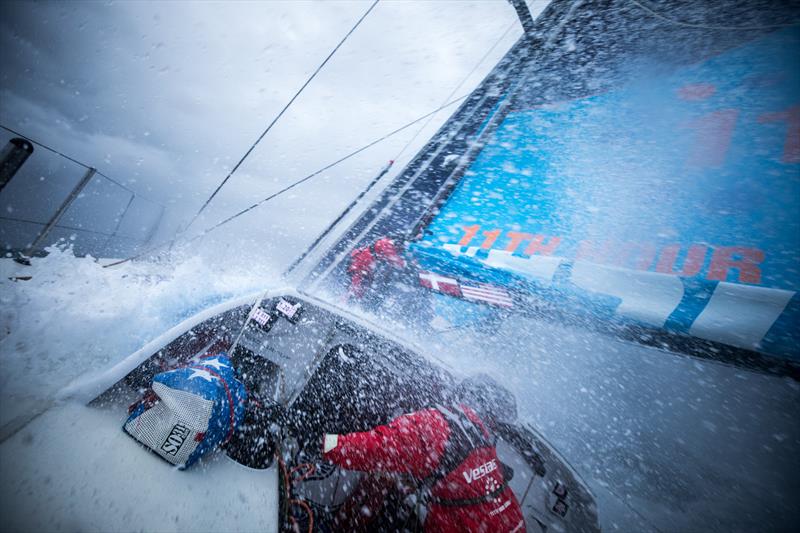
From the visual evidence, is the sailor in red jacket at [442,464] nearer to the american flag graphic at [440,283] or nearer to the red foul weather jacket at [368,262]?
the american flag graphic at [440,283]

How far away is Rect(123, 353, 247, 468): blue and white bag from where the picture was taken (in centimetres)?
154

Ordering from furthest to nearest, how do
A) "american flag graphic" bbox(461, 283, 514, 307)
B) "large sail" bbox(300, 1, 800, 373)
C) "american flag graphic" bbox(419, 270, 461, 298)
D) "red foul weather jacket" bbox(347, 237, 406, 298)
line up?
"red foul weather jacket" bbox(347, 237, 406, 298) < "american flag graphic" bbox(419, 270, 461, 298) < "american flag graphic" bbox(461, 283, 514, 307) < "large sail" bbox(300, 1, 800, 373)

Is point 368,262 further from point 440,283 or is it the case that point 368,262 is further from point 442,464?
point 442,464

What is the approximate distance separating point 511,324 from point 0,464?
497cm

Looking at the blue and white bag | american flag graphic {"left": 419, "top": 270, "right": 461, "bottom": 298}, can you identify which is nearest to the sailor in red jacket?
the blue and white bag

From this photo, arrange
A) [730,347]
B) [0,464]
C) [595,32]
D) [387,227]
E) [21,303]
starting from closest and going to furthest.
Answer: [0,464] → [21,303] → [730,347] → [595,32] → [387,227]

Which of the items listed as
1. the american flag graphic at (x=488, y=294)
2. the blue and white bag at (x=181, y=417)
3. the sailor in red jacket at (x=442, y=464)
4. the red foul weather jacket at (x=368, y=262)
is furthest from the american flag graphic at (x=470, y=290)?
the blue and white bag at (x=181, y=417)

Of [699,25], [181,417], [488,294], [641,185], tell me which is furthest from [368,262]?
[699,25]

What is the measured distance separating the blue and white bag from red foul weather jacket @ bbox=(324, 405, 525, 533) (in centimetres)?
78

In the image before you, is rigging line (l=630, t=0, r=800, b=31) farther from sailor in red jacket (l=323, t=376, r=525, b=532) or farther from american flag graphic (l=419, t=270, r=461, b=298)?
sailor in red jacket (l=323, t=376, r=525, b=532)

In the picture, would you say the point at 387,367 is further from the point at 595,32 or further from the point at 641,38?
the point at 595,32

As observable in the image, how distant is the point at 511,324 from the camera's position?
14.4ft

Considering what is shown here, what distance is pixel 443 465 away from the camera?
1.67 m

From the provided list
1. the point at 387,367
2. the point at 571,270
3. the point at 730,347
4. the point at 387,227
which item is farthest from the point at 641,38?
the point at 387,367
